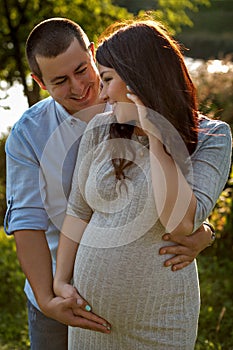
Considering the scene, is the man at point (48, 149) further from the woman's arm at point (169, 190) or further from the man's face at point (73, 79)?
the woman's arm at point (169, 190)

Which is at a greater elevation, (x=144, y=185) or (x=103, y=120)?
(x=103, y=120)

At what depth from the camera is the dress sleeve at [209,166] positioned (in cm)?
220

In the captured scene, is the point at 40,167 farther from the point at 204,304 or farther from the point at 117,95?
the point at 204,304

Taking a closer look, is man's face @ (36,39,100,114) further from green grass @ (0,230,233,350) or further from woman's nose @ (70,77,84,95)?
green grass @ (0,230,233,350)

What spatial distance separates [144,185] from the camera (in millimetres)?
2199

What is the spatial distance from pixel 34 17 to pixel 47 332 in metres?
5.22

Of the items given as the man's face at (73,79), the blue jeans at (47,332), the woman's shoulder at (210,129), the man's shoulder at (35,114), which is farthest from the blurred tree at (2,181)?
the woman's shoulder at (210,129)

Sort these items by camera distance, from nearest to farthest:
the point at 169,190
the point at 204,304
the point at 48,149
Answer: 1. the point at 169,190
2. the point at 48,149
3. the point at 204,304

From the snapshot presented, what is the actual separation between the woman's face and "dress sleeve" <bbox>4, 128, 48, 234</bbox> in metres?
0.53

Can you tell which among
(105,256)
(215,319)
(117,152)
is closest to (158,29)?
(117,152)

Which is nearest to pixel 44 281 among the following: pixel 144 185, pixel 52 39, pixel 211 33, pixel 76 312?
pixel 76 312

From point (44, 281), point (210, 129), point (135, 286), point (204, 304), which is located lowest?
point (204, 304)

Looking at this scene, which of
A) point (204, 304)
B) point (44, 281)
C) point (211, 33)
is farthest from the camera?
point (211, 33)

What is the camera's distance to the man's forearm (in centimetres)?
257
